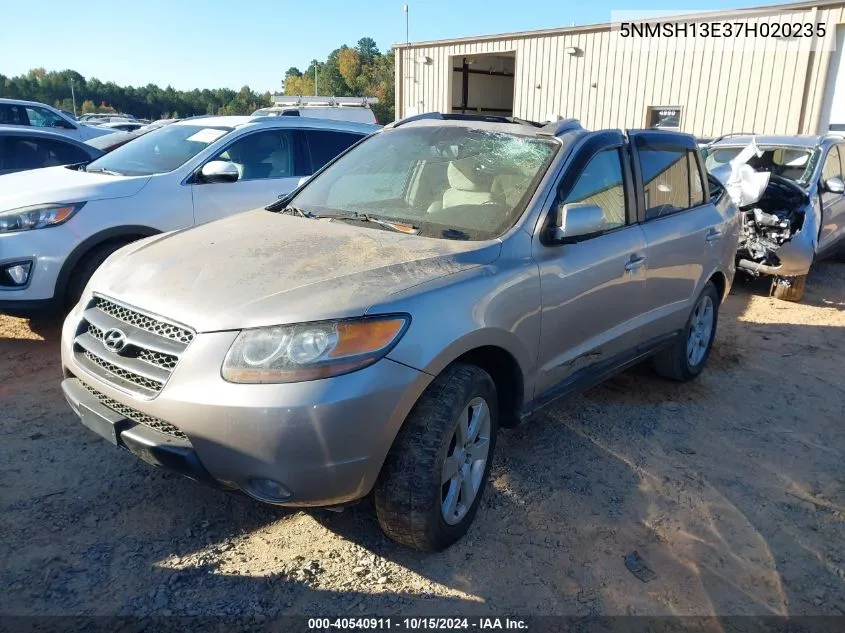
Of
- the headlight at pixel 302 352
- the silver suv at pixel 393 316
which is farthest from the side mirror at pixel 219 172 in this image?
the headlight at pixel 302 352

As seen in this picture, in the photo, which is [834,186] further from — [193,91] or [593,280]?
[193,91]

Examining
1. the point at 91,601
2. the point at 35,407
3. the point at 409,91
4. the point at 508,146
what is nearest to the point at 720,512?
the point at 508,146

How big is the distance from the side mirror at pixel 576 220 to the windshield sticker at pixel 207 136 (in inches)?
149

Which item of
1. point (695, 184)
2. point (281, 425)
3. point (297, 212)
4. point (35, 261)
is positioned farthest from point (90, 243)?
point (695, 184)

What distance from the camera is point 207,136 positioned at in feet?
19.7

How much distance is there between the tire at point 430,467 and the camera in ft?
8.43

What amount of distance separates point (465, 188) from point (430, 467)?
1.59 m

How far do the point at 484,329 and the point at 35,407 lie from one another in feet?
9.43

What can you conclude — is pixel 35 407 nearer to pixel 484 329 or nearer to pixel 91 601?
pixel 91 601

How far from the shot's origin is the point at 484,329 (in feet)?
9.11

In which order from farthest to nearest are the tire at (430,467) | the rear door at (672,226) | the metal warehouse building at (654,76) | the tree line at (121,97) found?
the tree line at (121,97) < the metal warehouse building at (654,76) < the rear door at (672,226) < the tire at (430,467)

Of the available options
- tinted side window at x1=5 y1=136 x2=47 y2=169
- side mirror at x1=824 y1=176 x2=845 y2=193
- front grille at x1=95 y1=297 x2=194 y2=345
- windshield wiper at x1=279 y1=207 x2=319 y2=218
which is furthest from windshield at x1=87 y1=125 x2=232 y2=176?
side mirror at x1=824 y1=176 x2=845 y2=193

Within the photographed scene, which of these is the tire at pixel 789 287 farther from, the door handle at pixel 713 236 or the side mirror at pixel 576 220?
the side mirror at pixel 576 220

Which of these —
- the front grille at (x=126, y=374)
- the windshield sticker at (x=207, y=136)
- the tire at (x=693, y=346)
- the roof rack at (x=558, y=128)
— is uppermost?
the roof rack at (x=558, y=128)
